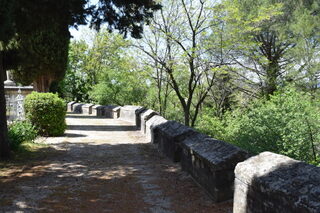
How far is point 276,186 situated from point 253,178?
1.26 feet

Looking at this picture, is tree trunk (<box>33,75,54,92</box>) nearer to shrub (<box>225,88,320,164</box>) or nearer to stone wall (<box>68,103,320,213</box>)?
shrub (<box>225,88,320,164</box>)

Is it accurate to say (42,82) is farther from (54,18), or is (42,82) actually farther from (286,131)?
(286,131)

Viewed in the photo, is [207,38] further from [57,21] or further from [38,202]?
[38,202]

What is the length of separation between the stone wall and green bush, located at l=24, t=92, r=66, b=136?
648 centimetres

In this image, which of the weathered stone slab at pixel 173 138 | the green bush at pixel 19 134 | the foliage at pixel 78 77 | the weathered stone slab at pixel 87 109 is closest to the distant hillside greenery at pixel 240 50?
the weathered stone slab at pixel 173 138

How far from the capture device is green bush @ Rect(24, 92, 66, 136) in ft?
32.4

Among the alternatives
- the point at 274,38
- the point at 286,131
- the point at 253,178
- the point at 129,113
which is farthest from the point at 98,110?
the point at 253,178

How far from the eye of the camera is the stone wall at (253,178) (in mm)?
2322

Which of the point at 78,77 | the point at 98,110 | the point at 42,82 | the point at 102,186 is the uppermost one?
the point at 78,77

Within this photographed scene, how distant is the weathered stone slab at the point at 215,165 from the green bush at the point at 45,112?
6.80 metres

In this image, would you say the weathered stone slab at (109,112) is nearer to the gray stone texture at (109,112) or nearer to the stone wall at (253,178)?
the gray stone texture at (109,112)

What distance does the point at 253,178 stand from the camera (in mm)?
2912

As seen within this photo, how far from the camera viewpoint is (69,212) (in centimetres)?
379

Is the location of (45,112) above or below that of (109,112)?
Result: above
